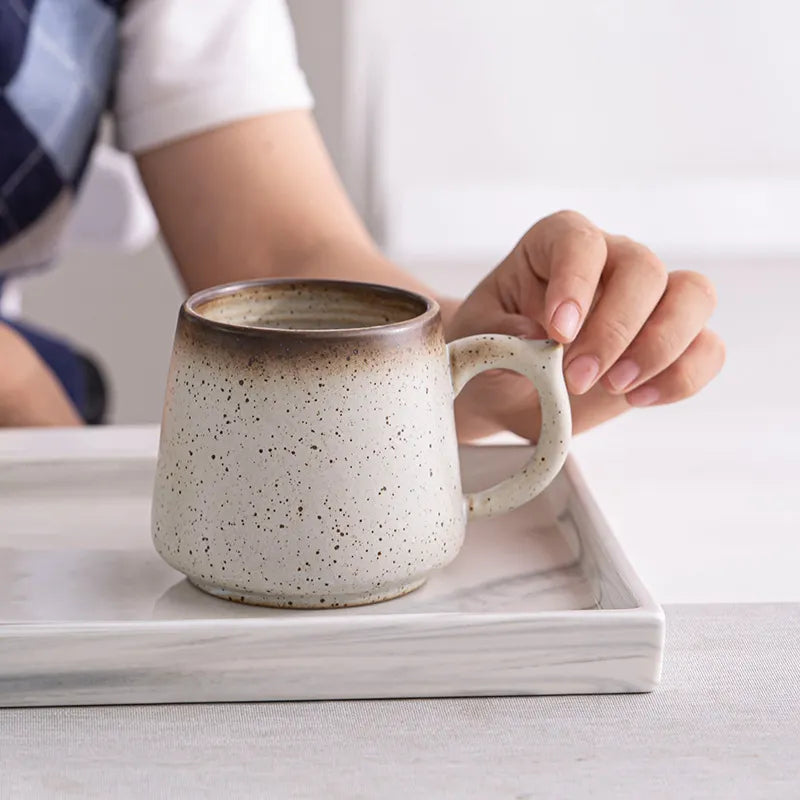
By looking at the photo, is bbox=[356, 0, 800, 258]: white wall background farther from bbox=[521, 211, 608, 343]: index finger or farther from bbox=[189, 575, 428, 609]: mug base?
bbox=[189, 575, 428, 609]: mug base

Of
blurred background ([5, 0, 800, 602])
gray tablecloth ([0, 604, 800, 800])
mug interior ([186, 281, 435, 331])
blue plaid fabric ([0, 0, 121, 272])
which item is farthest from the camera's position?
blurred background ([5, 0, 800, 602])

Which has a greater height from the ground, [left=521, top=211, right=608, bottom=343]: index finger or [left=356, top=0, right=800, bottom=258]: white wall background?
[left=521, top=211, right=608, bottom=343]: index finger

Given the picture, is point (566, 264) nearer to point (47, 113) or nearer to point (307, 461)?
point (307, 461)

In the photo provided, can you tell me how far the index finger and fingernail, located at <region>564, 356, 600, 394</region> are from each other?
20 mm

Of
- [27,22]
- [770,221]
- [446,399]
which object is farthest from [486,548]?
[770,221]

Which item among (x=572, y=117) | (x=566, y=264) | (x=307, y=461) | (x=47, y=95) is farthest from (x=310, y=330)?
(x=572, y=117)

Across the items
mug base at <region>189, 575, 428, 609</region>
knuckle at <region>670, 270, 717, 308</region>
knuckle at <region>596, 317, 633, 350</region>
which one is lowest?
mug base at <region>189, 575, 428, 609</region>

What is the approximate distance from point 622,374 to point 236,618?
21 centimetres

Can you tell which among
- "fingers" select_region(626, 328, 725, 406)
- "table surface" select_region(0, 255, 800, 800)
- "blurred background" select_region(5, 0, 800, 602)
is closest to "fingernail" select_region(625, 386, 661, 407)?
"fingers" select_region(626, 328, 725, 406)

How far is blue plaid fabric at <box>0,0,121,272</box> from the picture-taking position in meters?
0.83

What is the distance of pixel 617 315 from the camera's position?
522 mm

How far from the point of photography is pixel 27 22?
83cm

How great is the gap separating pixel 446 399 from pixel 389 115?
114 centimetres

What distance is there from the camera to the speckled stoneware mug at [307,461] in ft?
1.34
